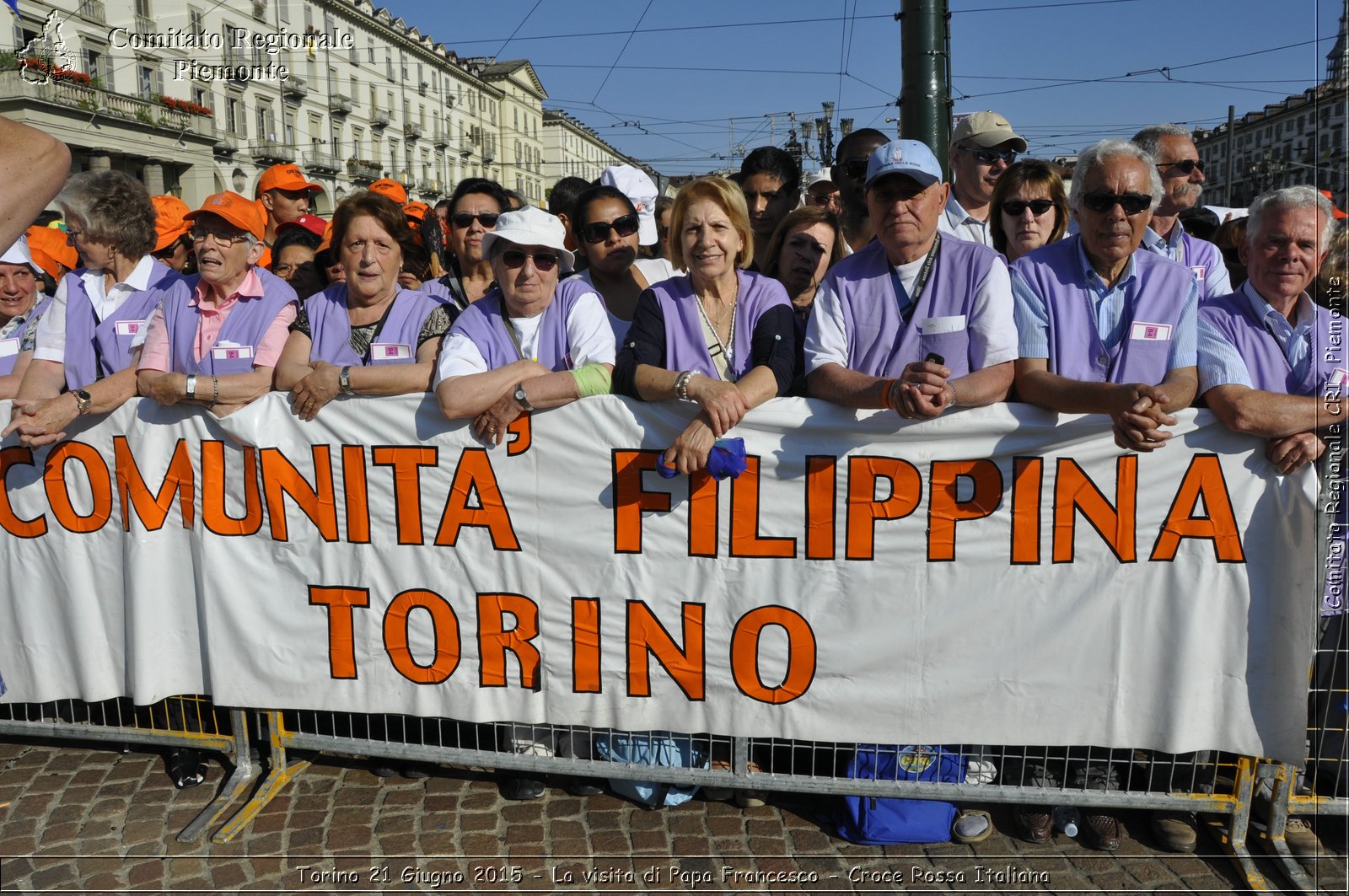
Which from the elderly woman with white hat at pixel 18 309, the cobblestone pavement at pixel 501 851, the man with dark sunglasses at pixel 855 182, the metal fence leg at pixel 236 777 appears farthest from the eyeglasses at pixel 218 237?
the man with dark sunglasses at pixel 855 182

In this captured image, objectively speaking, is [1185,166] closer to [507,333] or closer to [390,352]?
[507,333]

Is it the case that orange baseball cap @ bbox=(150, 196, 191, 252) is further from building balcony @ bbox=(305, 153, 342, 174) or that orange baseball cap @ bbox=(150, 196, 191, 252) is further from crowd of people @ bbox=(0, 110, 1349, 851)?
building balcony @ bbox=(305, 153, 342, 174)

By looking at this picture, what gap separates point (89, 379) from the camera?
4.10 meters

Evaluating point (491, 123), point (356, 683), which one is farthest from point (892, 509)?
point (491, 123)

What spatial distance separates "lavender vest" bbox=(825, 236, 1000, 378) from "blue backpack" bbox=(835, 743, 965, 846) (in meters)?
1.43

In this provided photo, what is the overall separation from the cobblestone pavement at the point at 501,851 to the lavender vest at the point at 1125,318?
1702 millimetres

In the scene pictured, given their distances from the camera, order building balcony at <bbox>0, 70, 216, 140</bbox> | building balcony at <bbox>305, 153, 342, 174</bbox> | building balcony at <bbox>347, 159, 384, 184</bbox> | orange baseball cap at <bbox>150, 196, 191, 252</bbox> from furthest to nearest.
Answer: building balcony at <bbox>347, 159, 384, 184</bbox> < building balcony at <bbox>305, 153, 342, 174</bbox> < building balcony at <bbox>0, 70, 216, 140</bbox> < orange baseball cap at <bbox>150, 196, 191, 252</bbox>

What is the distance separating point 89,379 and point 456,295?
166 cm

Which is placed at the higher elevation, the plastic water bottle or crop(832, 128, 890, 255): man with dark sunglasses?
crop(832, 128, 890, 255): man with dark sunglasses

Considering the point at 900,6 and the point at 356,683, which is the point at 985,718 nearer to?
the point at 356,683

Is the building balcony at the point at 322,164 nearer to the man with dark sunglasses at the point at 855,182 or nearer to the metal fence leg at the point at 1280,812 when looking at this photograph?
the man with dark sunglasses at the point at 855,182

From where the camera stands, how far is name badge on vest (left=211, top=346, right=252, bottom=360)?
3822 millimetres

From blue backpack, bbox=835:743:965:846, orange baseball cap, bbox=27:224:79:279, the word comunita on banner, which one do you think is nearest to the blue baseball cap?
the word comunita on banner

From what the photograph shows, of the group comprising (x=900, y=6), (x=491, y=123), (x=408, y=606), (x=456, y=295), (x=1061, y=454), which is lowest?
(x=408, y=606)
